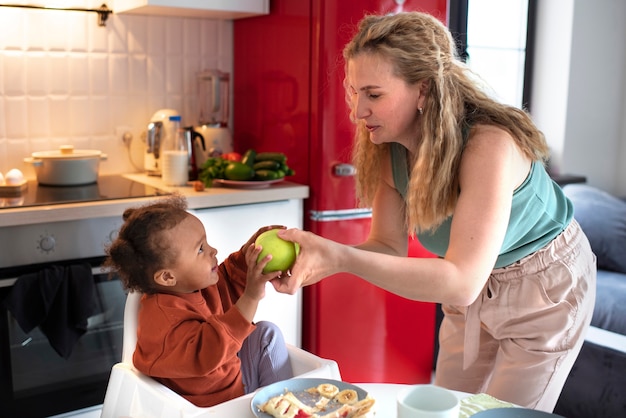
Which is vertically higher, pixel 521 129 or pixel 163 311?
pixel 521 129

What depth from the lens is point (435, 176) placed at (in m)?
1.52

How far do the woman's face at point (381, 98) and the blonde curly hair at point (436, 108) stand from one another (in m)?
0.02

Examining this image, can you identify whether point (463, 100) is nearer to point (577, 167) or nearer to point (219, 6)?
point (219, 6)

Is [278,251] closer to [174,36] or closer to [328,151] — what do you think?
[328,151]

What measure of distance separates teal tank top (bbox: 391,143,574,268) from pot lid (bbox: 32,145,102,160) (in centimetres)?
132

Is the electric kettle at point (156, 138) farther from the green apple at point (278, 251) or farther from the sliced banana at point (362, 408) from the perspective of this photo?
the sliced banana at point (362, 408)

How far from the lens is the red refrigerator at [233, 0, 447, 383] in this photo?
2.69 meters

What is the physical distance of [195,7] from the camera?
2.72 metres

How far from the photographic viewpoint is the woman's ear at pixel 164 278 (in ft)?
5.07

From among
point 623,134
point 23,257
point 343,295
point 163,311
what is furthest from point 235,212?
point 623,134

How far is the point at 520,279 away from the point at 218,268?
0.70 meters

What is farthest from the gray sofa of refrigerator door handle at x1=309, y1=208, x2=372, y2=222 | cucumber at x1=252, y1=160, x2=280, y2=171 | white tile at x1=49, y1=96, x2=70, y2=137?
white tile at x1=49, y1=96, x2=70, y2=137

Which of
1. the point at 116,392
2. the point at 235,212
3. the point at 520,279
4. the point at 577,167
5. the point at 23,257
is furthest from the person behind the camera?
the point at 577,167

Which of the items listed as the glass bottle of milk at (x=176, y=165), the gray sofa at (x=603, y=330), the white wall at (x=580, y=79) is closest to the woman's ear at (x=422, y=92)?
the glass bottle of milk at (x=176, y=165)
